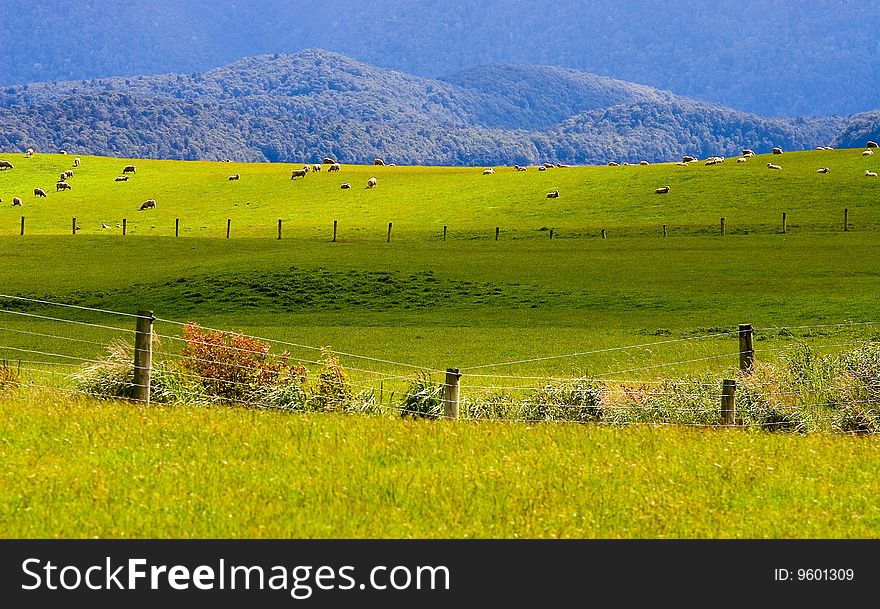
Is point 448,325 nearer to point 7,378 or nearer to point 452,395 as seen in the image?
point 7,378

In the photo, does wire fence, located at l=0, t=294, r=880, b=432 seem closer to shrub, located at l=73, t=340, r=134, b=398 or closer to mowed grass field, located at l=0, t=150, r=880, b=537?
shrub, located at l=73, t=340, r=134, b=398

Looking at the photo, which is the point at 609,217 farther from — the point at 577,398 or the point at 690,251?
the point at 577,398

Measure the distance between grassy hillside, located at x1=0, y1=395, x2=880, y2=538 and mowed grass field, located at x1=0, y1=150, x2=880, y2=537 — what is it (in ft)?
0.18

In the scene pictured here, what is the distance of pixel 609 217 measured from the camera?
93.2 meters

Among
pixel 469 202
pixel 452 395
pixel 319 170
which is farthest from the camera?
pixel 319 170

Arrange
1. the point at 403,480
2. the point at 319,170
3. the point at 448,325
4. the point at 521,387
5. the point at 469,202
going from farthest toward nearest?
the point at 319,170, the point at 469,202, the point at 448,325, the point at 521,387, the point at 403,480

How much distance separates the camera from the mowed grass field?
42.5ft

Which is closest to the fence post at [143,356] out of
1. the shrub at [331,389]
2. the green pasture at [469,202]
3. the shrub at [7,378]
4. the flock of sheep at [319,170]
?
the shrub at [331,389]

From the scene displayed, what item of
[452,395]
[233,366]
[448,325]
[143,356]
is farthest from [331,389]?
[448,325]

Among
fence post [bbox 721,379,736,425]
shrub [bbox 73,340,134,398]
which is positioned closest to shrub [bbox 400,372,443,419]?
shrub [bbox 73,340,134,398]

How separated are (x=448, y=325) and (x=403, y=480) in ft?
108

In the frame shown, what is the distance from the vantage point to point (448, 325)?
4691 cm

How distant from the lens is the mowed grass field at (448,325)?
1297cm

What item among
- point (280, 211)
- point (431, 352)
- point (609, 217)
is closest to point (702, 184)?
point (609, 217)
